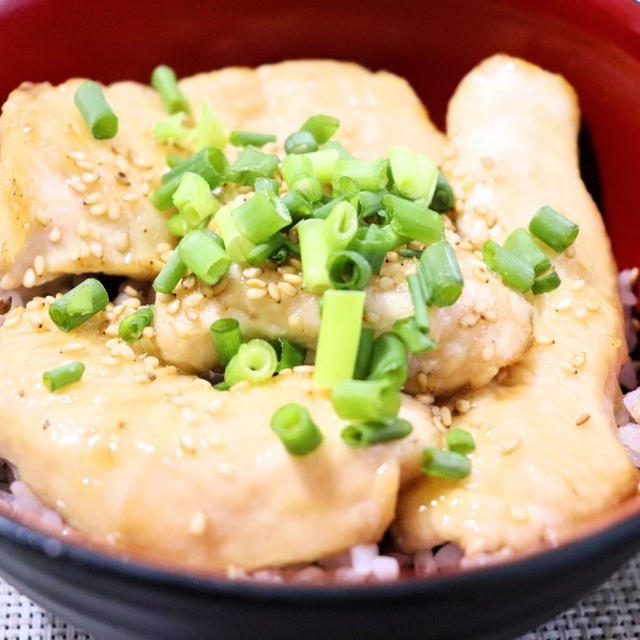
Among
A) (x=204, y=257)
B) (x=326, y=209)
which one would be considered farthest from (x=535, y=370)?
(x=204, y=257)

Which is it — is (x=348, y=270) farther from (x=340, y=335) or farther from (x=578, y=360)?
(x=578, y=360)

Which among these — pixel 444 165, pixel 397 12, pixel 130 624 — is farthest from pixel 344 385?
pixel 397 12

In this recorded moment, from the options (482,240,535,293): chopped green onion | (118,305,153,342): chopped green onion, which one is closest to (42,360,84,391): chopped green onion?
(118,305,153,342): chopped green onion

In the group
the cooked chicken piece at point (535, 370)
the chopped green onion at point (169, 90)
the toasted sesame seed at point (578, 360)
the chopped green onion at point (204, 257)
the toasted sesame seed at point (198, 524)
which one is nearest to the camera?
the toasted sesame seed at point (198, 524)

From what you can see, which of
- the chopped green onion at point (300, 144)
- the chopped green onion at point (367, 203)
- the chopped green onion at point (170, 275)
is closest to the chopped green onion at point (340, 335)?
the chopped green onion at point (367, 203)

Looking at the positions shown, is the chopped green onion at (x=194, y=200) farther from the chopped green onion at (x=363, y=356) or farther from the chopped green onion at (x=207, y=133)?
the chopped green onion at (x=363, y=356)

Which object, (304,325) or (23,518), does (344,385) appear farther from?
(23,518)
